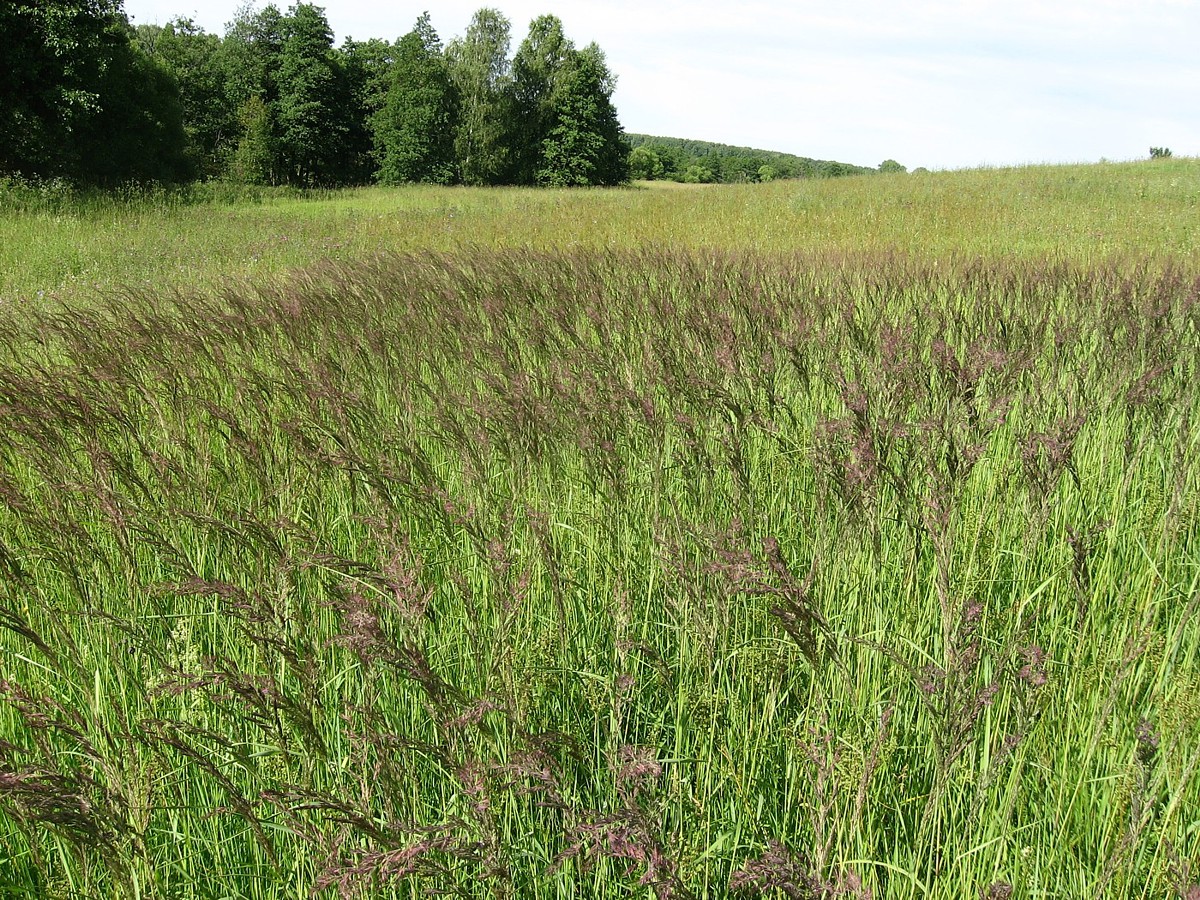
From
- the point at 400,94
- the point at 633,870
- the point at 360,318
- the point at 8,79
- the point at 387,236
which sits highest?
the point at 400,94

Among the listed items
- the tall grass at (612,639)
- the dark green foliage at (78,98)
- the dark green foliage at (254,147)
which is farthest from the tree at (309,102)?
the tall grass at (612,639)

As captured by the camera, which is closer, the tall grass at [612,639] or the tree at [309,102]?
the tall grass at [612,639]

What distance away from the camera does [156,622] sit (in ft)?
6.91

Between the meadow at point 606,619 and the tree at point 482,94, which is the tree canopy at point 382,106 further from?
the meadow at point 606,619

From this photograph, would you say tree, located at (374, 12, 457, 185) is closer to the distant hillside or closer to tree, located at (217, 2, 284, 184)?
tree, located at (217, 2, 284, 184)

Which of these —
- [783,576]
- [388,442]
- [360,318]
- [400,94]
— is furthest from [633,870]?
[400,94]

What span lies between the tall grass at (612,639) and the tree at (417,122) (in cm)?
4659

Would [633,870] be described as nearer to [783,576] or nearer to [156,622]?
[783,576]

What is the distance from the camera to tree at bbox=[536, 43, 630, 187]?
171ft

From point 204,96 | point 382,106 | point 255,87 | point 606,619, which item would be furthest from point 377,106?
point 606,619

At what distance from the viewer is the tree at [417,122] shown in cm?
4653

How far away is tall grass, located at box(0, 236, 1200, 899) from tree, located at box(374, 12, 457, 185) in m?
46.6

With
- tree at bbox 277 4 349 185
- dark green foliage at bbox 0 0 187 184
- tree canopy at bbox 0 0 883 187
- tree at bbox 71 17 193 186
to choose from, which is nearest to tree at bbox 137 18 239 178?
tree canopy at bbox 0 0 883 187

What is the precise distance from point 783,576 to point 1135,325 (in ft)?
11.0
